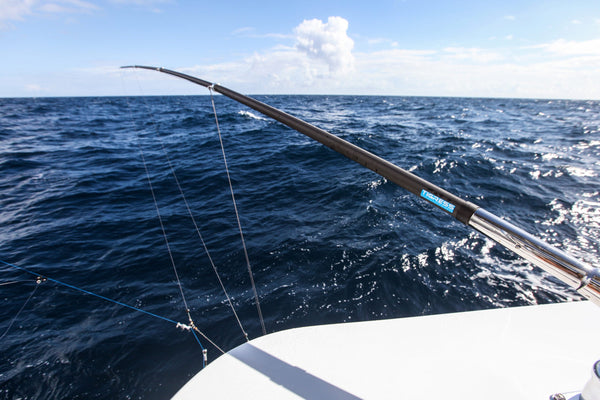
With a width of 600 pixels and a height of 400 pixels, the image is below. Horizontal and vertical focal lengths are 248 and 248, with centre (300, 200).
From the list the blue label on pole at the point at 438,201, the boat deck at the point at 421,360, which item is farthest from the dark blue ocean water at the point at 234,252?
the blue label on pole at the point at 438,201

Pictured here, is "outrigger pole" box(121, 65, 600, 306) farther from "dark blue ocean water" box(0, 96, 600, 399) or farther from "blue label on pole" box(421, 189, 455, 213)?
"dark blue ocean water" box(0, 96, 600, 399)

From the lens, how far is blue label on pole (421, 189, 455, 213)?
162cm

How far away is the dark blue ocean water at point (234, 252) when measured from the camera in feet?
12.6

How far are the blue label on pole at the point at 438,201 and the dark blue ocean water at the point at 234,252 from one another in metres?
3.21

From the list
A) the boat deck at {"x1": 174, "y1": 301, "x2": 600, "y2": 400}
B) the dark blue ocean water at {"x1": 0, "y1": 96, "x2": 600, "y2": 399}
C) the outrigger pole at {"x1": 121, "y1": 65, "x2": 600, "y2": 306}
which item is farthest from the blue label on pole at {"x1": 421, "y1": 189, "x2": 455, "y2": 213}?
the dark blue ocean water at {"x1": 0, "y1": 96, "x2": 600, "y2": 399}

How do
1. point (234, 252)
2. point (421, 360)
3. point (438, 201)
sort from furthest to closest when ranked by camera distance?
1. point (234, 252)
2. point (421, 360)
3. point (438, 201)

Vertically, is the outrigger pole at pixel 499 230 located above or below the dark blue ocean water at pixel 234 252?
above

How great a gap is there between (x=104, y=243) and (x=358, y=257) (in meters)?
6.31

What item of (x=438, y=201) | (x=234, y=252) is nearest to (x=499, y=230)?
(x=438, y=201)

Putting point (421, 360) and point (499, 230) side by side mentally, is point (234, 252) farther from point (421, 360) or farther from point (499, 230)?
point (499, 230)

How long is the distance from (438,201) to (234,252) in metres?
4.95

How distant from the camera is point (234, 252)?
5785 mm

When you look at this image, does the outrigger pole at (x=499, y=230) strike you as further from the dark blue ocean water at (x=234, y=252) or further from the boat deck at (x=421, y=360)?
the dark blue ocean water at (x=234, y=252)

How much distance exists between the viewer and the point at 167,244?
6.14 meters
